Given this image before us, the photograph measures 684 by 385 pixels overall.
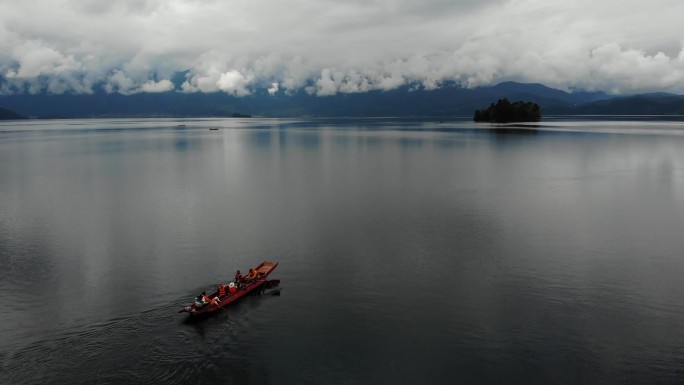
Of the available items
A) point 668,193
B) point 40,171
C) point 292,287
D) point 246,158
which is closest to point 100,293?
point 292,287

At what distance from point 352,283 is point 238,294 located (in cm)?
976

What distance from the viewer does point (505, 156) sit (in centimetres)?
13388

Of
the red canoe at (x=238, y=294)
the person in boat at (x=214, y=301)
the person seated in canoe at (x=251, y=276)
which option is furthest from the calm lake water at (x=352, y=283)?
the person seated in canoe at (x=251, y=276)

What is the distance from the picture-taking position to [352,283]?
1613 inches

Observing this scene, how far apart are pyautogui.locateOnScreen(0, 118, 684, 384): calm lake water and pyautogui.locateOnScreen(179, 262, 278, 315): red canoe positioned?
811 mm

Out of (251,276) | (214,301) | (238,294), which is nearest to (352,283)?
(251,276)

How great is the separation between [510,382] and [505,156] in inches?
4521

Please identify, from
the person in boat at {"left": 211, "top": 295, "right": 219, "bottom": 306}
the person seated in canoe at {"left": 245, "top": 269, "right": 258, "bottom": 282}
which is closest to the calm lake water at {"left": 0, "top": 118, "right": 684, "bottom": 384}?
the person in boat at {"left": 211, "top": 295, "right": 219, "bottom": 306}

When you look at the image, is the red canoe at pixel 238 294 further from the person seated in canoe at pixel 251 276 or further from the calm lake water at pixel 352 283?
the calm lake water at pixel 352 283

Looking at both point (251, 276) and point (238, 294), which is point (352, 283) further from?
point (238, 294)

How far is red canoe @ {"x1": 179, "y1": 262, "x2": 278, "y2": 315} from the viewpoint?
3456cm

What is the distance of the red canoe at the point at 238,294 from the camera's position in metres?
34.6

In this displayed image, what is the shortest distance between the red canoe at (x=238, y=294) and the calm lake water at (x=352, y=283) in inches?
31.9

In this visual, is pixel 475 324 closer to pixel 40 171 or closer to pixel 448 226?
pixel 448 226
